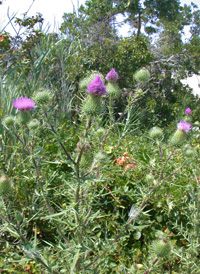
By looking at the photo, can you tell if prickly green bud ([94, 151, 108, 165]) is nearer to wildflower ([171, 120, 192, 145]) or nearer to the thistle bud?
the thistle bud

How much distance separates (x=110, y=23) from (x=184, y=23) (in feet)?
13.5

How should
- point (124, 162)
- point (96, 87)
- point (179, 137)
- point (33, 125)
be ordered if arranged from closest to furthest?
point (96, 87) → point (33, 125) → point (179, 137) → point (124, 162)

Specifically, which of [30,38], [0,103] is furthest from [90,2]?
[0,103]

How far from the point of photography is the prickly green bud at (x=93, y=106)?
4.67ft

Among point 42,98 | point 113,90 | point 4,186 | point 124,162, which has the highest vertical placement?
point 113,90

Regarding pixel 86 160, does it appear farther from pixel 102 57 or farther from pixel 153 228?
pixel 102 57

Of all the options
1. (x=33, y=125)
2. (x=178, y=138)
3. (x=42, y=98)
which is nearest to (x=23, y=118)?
(x=33, y=125)

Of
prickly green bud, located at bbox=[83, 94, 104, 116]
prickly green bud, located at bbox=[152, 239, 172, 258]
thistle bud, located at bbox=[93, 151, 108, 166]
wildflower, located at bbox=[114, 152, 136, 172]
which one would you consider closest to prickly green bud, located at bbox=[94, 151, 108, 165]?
thistle bud, located at bbox=[93, 151, 108, 166]

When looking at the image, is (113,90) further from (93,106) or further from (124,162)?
(124,162)

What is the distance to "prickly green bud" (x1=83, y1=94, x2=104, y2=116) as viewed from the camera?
4.67ft

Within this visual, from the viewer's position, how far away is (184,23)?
10625 mm

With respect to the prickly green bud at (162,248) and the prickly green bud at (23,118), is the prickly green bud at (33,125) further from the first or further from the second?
the prickly green bud at (162,248)

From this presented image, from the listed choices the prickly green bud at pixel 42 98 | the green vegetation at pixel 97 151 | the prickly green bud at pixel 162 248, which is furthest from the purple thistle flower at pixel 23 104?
the prickly green bud at pixel 162 248

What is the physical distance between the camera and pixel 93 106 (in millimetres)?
1438
